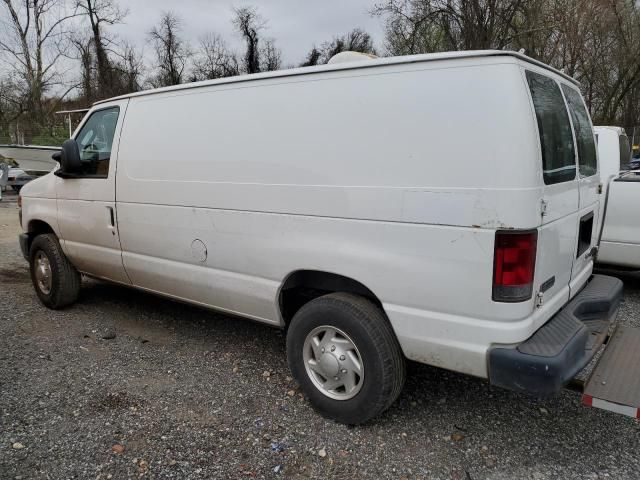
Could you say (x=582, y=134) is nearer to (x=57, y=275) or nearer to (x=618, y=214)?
(x=618, y=214)

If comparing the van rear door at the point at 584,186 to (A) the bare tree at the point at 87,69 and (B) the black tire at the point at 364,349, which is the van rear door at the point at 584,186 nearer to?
(B) the black tire at the point at 364,349

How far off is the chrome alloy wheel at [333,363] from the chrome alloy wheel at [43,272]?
11.0 ft

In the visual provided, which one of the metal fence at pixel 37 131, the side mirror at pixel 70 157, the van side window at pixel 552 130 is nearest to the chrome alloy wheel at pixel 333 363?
the van side window at pixel 552 130

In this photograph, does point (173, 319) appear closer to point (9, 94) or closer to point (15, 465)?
point (15, 465)

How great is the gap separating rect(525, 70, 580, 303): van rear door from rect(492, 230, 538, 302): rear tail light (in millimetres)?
→ 90

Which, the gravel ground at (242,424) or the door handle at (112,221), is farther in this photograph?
the door handle at (112,221)

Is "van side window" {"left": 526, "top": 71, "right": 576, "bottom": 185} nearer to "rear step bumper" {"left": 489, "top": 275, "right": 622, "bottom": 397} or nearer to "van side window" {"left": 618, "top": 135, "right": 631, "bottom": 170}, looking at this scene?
"rear step bumper" {"left": 489, "top": 275, "right": 622, "bottom": 397}

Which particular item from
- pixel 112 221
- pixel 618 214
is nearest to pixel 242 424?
pixel 112 221

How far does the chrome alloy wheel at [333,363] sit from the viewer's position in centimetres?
311

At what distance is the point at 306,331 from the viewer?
10.7 ft

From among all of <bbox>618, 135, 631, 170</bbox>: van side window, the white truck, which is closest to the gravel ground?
the white truck

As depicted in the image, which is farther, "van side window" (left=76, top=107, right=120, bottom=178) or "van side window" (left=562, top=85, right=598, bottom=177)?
"van side window" (left=76, top=107, right=120, bottom=178)

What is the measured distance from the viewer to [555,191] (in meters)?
2.78

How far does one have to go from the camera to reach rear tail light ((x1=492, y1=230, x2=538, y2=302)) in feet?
8.30
